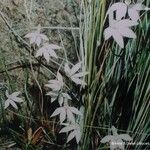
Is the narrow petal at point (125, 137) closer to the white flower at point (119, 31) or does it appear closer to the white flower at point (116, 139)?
the white flower at point (116, 139)

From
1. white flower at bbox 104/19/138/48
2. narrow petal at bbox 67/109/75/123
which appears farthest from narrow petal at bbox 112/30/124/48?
narrow petal at bbox 67/109/75/123

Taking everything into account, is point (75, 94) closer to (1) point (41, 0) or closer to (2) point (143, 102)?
A: (2) point (143, 102)

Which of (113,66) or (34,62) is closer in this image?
(113,66)

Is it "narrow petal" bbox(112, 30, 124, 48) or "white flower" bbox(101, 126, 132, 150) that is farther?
"white flower" bbox(101, 126, 132, 150)

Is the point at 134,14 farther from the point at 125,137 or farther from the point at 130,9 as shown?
the point at 125,137

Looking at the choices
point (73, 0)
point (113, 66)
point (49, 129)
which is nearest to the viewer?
point (113, 66)

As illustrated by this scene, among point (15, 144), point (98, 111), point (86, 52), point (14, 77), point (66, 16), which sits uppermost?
point (66, 16)

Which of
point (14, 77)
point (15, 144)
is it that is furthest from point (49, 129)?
point (14, 77)

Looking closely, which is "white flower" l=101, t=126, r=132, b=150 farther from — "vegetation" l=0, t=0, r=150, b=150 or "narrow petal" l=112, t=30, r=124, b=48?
"narrow petal" l=112, t=30, r=124, b=48

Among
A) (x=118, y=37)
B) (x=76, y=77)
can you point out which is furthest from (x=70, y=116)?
(x=118, y=37)
